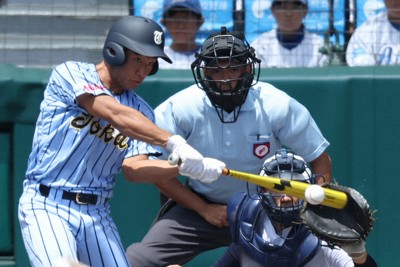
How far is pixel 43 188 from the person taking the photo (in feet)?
14.8

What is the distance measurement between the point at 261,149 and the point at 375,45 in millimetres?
1469

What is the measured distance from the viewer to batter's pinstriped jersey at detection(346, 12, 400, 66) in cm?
628

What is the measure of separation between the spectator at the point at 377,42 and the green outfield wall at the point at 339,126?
0.47m

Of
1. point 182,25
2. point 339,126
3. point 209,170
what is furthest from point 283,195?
point 182,25

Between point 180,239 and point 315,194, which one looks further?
point 180,239

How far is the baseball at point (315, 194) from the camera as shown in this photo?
13.9 feet

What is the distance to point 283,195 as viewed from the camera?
4676 millimetres

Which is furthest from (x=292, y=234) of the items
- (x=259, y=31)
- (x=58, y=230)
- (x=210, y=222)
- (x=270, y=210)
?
(x=259, y=31)

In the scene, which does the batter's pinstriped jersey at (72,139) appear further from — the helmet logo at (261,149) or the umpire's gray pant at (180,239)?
the helmet logo at (261,149)

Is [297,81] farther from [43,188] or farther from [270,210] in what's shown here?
[43,188]

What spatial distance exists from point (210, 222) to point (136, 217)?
0.74m

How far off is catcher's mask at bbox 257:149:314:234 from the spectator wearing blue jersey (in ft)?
1.82

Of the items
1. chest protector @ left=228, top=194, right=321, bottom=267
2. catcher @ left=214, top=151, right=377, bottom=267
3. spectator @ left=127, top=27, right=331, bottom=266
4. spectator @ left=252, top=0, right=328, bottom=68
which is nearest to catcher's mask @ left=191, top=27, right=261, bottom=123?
spectator @ left=127, top=27, right=331, bottom=266

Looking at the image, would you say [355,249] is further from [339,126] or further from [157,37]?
[339,126]
